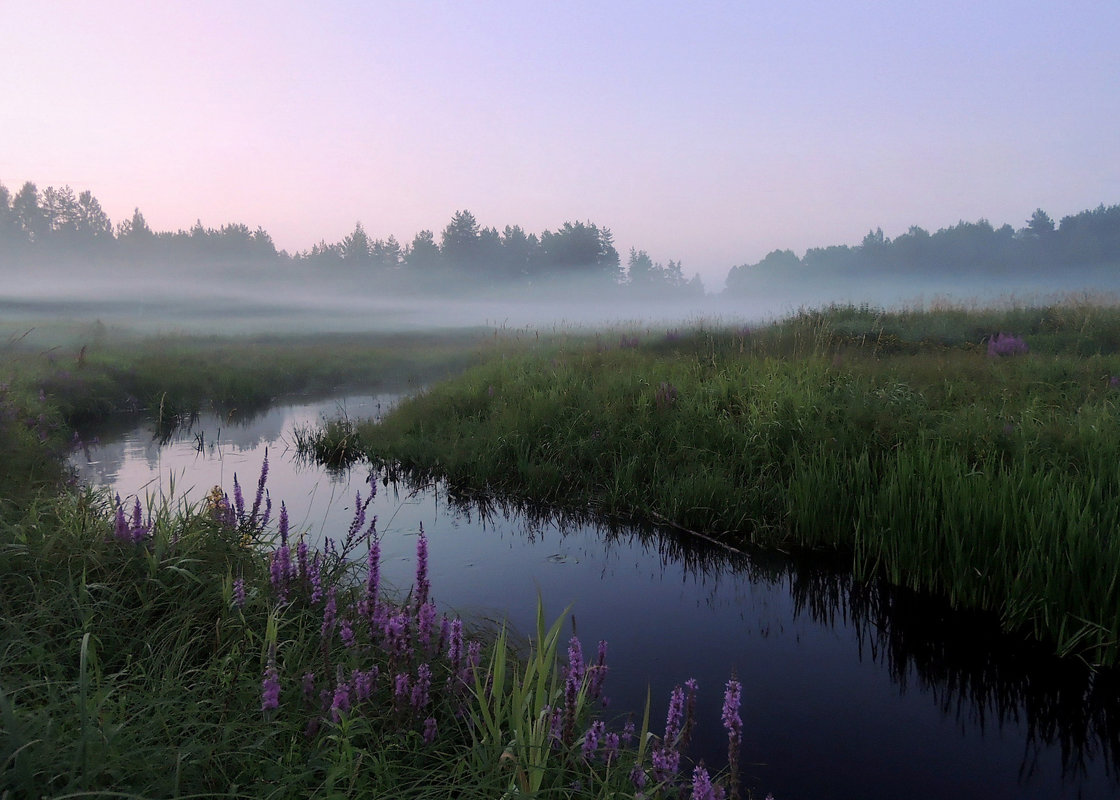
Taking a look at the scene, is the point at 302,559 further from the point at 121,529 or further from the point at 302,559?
the point at 121,529

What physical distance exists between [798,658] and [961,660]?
1.07 metres

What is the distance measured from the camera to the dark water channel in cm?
320

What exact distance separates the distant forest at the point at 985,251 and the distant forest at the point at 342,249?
5565 cm

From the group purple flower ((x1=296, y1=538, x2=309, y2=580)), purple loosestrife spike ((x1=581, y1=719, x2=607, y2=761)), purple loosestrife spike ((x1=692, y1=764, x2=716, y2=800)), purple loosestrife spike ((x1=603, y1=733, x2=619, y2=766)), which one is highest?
purple flower ((x1=296, y1=538, x2=309, y2=580))

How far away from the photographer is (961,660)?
4.13 metres

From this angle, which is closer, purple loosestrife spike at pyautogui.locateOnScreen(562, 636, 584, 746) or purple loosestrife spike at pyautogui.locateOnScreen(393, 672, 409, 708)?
purple loosestrife spike at pyautogui.locateOnScreen(562, 636, 584, 746)

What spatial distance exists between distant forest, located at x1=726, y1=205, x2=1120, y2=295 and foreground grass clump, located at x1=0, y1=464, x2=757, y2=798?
418 ft

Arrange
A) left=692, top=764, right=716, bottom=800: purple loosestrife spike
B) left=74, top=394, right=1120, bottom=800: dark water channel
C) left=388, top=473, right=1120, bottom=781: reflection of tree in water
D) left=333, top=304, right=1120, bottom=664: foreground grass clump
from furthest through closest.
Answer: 1. left=333, top=304, right=1120, bottom=664: foreground grass clump
2. left=388, top=473, right=1120, bottom=781: reflection of tree in water
3. left=74, top=394, right=1120, bottom=800: dark water channel
4. left=692, top=764, right=716, bottom=800: purple loosestrife spike

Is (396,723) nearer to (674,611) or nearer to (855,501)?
(674,611)

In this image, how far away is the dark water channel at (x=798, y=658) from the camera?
320cm

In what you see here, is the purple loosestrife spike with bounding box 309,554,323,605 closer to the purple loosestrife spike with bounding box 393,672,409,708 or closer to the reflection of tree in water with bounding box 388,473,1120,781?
the purple loosestrife spike with bounding box 393,672,409,708

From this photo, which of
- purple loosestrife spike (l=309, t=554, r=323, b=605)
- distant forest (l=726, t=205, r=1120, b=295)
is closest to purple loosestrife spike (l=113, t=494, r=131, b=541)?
purple loosestrife spike (l=309, t=554, r=323, b=605)

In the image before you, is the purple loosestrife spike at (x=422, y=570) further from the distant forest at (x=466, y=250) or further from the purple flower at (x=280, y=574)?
the distant forest at (x=466, y=250)

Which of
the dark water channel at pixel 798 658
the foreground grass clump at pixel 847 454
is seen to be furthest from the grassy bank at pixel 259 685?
the foreground grass clump at pixel 847 454
